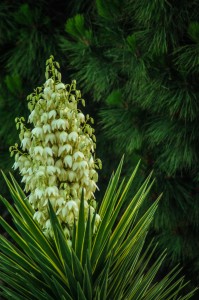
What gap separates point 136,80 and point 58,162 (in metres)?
1.56

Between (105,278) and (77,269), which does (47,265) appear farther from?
(105,278)

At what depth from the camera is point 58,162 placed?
2.54 meters

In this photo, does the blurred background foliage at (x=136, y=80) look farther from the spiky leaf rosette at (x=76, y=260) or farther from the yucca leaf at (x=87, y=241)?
the yucca leaf at (x=87, y=241)

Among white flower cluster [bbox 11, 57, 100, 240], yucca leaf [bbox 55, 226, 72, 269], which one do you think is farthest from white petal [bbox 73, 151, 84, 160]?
yucca leaf [bbox 55, 226, 72, 269]

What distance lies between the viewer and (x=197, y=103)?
3.85 meters

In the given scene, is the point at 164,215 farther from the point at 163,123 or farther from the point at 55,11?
the point at 55,11

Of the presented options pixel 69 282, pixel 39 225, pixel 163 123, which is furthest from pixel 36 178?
pixel 163 123

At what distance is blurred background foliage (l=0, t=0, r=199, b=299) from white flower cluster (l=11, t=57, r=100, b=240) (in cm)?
129

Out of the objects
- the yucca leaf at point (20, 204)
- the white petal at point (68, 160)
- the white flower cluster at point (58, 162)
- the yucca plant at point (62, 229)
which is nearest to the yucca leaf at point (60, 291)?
the yucca plant at point (62, 229)

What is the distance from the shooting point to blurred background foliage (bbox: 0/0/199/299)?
150 inches

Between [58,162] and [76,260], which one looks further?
[58,162]

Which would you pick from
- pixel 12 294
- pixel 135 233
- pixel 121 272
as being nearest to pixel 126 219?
pixel 135 233

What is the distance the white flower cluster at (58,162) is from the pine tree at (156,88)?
1290 mm

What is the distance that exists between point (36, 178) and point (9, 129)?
214cm
